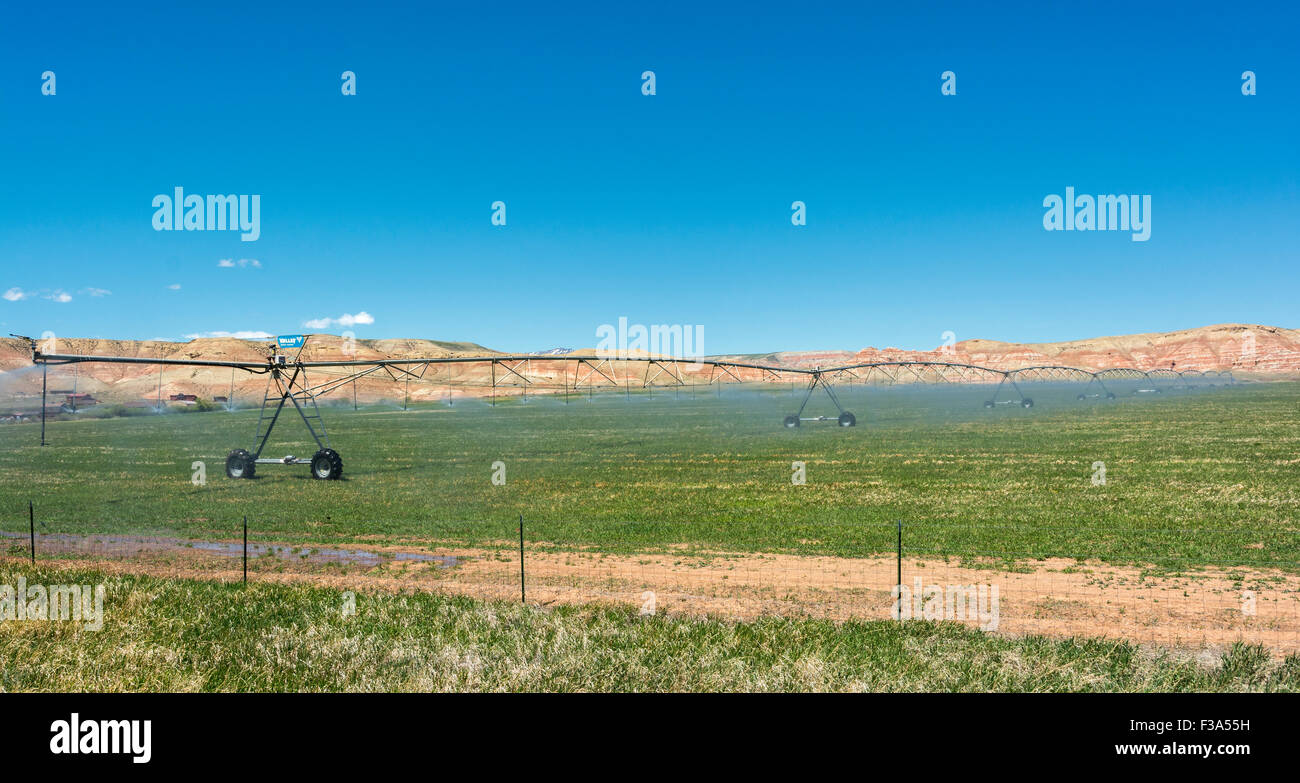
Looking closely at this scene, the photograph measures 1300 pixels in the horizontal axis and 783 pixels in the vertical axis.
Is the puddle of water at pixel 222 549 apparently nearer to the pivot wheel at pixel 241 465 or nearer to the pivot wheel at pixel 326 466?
the pivot wheel at pixel 326 466

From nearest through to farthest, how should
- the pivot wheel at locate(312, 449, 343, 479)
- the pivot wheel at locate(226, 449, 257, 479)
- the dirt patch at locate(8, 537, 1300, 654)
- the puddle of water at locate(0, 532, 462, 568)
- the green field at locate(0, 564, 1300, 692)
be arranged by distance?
the green field at locate(0, 564, 1300, 692) < the dirt patch at locate(8, 537, 1300, 654) < the puddle of water at locate(0, 532, 462, 568) < the pivot wheel at locate(312, 449, 343, 479) < the pivot wheel at locate(226, 449, 257, 479)

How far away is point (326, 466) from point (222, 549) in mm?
12314

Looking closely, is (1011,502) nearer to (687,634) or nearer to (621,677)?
(687,634)

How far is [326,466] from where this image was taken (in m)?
30.2

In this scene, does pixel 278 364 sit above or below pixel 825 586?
above

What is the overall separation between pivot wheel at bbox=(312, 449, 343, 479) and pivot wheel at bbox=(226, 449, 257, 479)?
259cm

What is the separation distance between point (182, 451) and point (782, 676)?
44.5 m

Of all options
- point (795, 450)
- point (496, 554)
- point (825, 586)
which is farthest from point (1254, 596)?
point (795, 450)

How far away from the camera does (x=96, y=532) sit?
65.8 ft

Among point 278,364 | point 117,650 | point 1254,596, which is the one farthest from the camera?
point 278,364

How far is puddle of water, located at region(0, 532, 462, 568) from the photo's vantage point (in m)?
17.2

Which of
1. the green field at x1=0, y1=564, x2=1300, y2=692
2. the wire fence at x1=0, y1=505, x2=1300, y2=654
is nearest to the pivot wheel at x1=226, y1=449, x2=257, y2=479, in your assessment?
the wire fence at x1=0, y1=505, x2=1300, y2=654

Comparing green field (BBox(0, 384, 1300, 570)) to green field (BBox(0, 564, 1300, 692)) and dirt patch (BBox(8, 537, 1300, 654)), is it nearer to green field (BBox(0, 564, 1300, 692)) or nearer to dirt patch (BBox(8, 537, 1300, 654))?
dirt patch (BBox(8, 537, 1300, 654))

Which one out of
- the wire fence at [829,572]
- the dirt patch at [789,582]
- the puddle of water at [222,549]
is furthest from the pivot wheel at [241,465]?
the dirt patch at [789,582]
